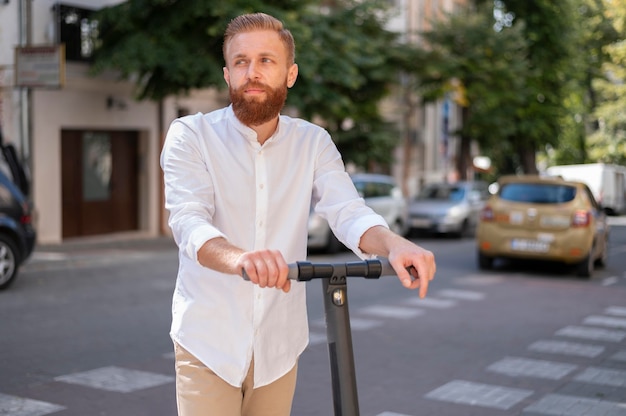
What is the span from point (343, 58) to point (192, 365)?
17847 millimetres

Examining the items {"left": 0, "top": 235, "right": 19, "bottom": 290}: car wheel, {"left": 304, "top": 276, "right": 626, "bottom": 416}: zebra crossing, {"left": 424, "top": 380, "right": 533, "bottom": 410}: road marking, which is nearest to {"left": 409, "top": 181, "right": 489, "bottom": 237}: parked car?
{"left": 304, "top": 276, "right": 626, "bottom": 416}: zebra crossing

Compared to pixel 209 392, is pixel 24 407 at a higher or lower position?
lower

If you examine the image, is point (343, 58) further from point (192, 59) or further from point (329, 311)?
point (329, 311)

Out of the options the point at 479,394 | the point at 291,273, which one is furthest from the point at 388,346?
the point at 291,273

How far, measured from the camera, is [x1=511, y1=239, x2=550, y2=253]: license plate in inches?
575

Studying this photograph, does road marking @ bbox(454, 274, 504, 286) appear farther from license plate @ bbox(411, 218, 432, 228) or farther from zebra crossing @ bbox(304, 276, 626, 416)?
license plate @ bbox(411, 218, 432, 228)

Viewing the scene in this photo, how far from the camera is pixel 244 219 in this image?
9.37 ft

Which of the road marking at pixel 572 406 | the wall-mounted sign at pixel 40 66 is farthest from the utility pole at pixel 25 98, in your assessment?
the road marking at pixel 572 406

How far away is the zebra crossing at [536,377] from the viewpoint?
20.4 ft

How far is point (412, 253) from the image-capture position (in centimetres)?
246

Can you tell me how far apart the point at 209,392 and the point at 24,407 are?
355 cm

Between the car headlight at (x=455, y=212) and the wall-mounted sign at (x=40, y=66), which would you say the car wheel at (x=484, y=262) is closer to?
the wall-mounted sign at (x=40, y=66)

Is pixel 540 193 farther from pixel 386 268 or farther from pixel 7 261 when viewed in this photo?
pixel 386 268

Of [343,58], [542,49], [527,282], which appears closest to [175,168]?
[527,282]
